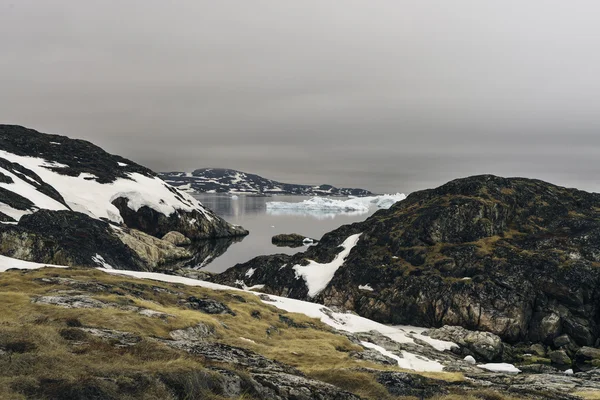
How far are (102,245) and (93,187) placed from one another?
69371 mm

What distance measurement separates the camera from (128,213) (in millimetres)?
140250

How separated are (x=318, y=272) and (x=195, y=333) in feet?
168

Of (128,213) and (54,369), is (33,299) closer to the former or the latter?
(54,369)

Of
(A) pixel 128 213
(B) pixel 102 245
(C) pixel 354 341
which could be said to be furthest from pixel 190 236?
(C) pixel 354 341

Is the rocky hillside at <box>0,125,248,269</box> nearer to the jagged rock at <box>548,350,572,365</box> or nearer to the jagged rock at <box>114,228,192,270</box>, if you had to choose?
the jagged rock at <box>114,228,192,270</box>

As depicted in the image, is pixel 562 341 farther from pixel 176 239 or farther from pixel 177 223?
pixel 177 223

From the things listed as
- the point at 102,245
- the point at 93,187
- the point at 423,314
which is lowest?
the point at 423,314

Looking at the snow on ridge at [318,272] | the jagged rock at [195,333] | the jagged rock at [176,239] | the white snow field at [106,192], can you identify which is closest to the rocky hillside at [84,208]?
the white snow field at [106,192]

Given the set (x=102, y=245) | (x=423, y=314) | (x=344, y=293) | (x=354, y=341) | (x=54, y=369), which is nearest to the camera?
(x=54, y=369)

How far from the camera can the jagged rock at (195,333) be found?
29.5 m

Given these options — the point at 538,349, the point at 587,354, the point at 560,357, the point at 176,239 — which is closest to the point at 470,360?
the point at 560,357

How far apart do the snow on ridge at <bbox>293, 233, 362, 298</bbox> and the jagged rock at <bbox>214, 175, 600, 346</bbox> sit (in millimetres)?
1228

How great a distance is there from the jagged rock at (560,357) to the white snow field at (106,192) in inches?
4778

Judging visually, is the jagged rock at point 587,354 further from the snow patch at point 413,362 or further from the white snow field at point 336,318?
the snow patch at point 413,362
